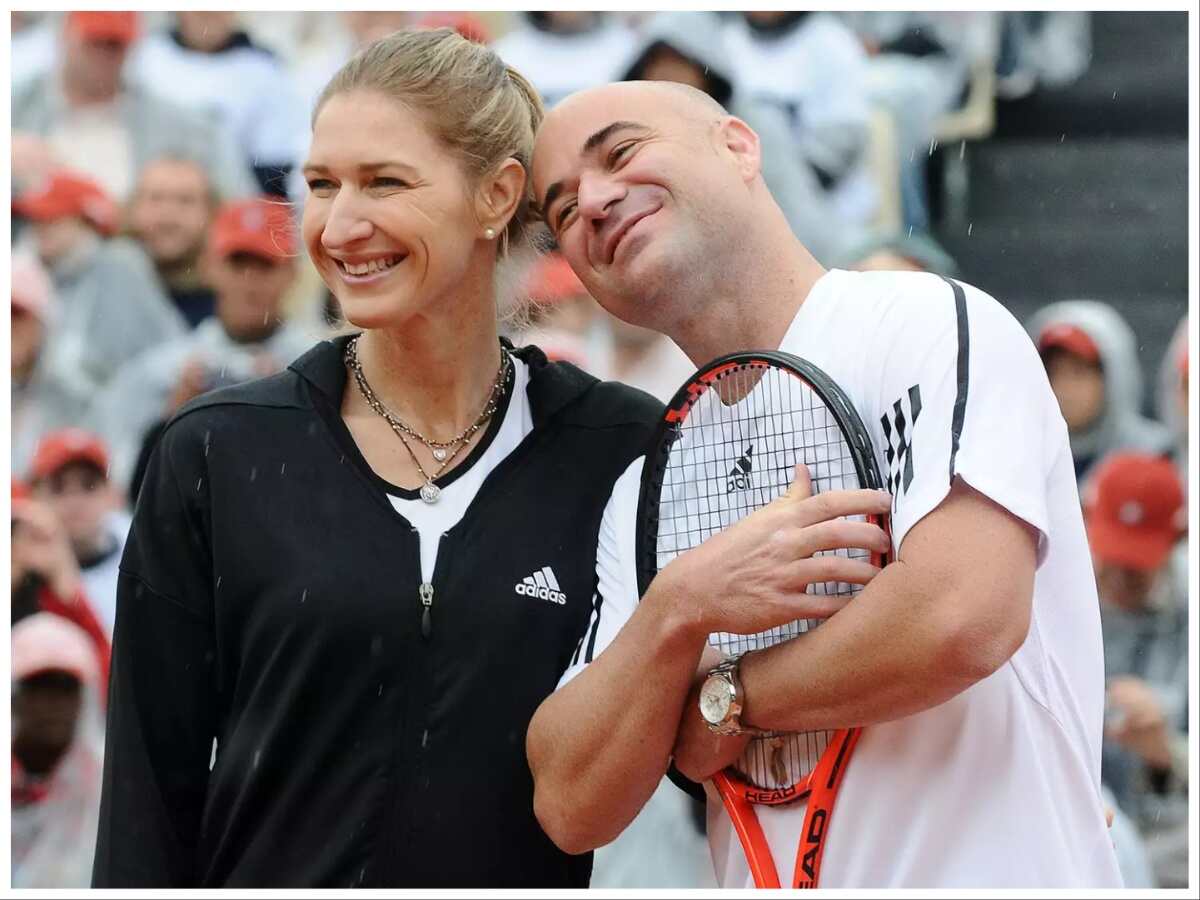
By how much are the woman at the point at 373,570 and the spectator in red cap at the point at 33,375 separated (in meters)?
3.46

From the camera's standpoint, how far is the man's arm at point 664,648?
2176 mm

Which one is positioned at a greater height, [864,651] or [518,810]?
[864,651]

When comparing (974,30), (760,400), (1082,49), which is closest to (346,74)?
(760,400)

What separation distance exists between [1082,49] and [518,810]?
210 inches

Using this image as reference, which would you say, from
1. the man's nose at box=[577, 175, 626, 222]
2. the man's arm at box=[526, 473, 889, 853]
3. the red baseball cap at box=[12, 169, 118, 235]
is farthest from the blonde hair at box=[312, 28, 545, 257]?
the red baseball cap at box=[12, 169, 118, 235]

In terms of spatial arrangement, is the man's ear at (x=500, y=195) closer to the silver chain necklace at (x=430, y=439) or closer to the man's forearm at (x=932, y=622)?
the silver chain necklace at (x=430, y=439)

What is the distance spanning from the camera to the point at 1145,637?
520 centimetres

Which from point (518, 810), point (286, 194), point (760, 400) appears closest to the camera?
point (760, 400)

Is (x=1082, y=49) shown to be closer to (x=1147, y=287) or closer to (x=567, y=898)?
(x=1147, y=287)

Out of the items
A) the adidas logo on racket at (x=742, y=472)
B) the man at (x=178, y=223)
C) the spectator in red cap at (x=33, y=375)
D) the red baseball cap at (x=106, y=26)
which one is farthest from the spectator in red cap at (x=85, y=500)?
the adidas logo on racket at (x=742, y=472)

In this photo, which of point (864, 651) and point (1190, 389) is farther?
point (1190, 389)

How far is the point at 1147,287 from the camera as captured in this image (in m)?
6.59

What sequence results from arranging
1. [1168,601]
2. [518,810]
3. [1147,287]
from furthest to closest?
[1147,287]
[1168,601]
[518,810]

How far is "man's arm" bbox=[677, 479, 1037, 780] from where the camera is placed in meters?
2.11
